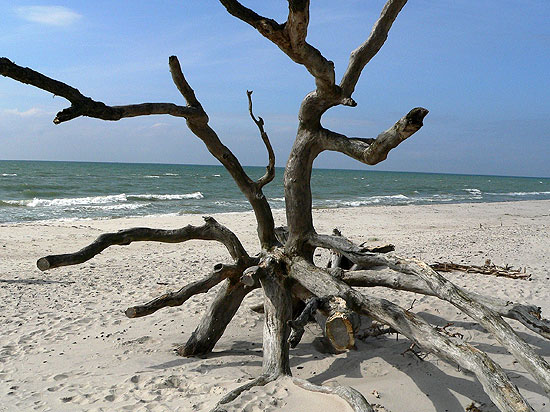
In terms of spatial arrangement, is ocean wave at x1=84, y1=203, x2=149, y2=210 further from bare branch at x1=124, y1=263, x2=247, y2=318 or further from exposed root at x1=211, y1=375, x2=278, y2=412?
exposed root at x1=211, y1=375, x2=278, y2=412

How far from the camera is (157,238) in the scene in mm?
5453

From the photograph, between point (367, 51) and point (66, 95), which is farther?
point (367, 51)

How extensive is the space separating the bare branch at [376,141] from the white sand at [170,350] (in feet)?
5.82

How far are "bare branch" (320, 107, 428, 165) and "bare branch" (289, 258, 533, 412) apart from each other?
117cm

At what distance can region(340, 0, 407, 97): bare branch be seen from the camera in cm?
478

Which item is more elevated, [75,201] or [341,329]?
[341,329]

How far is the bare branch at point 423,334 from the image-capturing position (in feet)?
9.55

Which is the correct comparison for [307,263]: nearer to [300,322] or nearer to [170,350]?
[300,322]

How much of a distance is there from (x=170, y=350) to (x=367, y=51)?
376cm

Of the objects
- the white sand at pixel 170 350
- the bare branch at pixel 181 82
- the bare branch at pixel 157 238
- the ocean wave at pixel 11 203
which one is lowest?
the ocean wave at pixel 11 203

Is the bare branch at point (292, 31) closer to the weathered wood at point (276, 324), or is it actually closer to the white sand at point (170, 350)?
the weathered wood at point (276, 324)

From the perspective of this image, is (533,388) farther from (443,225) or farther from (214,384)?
(443,225)

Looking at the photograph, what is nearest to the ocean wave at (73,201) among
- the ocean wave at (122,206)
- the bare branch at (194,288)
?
the ocean wave at (122,206)

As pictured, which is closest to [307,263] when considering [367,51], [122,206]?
[367,51]
